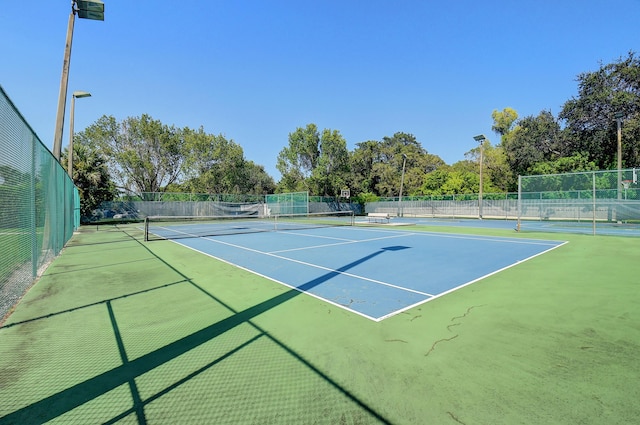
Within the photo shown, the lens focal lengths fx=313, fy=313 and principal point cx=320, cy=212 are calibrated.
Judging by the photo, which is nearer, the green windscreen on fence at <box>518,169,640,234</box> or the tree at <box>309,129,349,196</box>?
the green windscreen on fence at <box>518,169,640,234</box>

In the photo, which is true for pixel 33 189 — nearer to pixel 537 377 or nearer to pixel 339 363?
pixel 339 363

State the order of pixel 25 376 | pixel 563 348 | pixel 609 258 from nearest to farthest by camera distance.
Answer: pixel 25 376
pixel 563 348
pixel 609 258

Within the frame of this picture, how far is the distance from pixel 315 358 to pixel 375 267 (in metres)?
4.77

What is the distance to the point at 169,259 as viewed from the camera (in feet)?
31.4

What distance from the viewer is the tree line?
29.4 meters

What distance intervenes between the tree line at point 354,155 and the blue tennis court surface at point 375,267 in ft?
A: 75.7

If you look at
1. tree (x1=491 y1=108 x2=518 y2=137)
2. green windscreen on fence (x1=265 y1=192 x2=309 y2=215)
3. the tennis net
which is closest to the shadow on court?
the tennis net

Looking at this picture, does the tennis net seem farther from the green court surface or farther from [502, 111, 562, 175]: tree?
[502, 111, 562, 175]: tree

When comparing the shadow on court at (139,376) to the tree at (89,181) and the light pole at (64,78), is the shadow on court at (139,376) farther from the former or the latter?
the tree at (89,181)

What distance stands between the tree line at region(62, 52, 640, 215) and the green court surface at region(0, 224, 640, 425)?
2795cm

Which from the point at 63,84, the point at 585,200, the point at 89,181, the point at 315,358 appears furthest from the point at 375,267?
the point at 89,181

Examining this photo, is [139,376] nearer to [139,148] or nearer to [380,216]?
[380,216]

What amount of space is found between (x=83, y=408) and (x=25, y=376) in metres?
1.06

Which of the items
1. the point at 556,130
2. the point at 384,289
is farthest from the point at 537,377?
the point at 556,130
